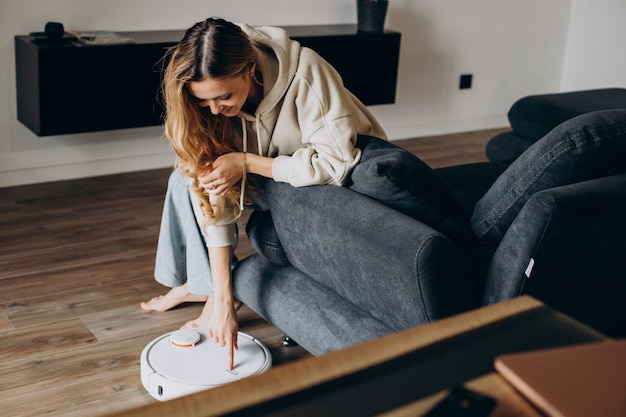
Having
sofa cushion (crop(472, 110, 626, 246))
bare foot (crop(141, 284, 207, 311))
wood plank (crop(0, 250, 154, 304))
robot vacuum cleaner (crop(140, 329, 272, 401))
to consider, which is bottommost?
wood plank (crop(0, 250, 154, 304))

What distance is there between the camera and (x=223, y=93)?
201cm

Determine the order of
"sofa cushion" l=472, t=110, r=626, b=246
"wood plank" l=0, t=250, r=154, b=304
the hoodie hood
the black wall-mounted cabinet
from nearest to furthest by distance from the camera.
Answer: "sofa cushion" l=472, t=110, r=626, b=246, the hoodie hood, "wood plank" l=0, t=250, r=154, b=304, the black wall-mounted cabinet

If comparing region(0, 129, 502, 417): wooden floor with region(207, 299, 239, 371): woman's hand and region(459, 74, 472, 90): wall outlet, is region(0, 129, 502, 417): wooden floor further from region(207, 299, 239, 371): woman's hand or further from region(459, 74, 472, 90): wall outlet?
region(459, 74, 472, 90): wall outlet

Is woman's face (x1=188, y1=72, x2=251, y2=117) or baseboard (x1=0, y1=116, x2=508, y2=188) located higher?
woman's face (x1=188, y1=72, x2=251, y2=117)

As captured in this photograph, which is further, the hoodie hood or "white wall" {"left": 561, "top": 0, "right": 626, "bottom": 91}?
"white wall" {"left": 561, "top": 0, "right": 626, "bottom": 91}

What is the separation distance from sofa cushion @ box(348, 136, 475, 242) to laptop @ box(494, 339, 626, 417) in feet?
2.98

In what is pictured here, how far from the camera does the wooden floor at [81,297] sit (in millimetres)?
2156

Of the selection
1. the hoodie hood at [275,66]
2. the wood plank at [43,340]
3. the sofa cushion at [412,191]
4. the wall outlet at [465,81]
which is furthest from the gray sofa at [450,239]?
the wall outlet at [465,81]

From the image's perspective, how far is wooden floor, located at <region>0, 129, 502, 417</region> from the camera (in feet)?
7.07

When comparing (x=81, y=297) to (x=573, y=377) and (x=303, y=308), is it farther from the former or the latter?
(x=573, y=377)

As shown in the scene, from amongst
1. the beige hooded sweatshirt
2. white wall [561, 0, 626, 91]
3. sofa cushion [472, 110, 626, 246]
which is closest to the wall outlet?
white wall [561, 0, 626, 91]

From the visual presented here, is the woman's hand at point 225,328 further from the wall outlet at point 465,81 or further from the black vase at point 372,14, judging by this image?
the wall outlet at point 465,81

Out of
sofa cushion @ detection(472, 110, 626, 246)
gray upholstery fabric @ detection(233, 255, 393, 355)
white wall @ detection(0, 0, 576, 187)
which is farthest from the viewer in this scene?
white wall @ detection(0, 0, 576, 187)

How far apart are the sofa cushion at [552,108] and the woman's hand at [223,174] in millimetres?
1831
